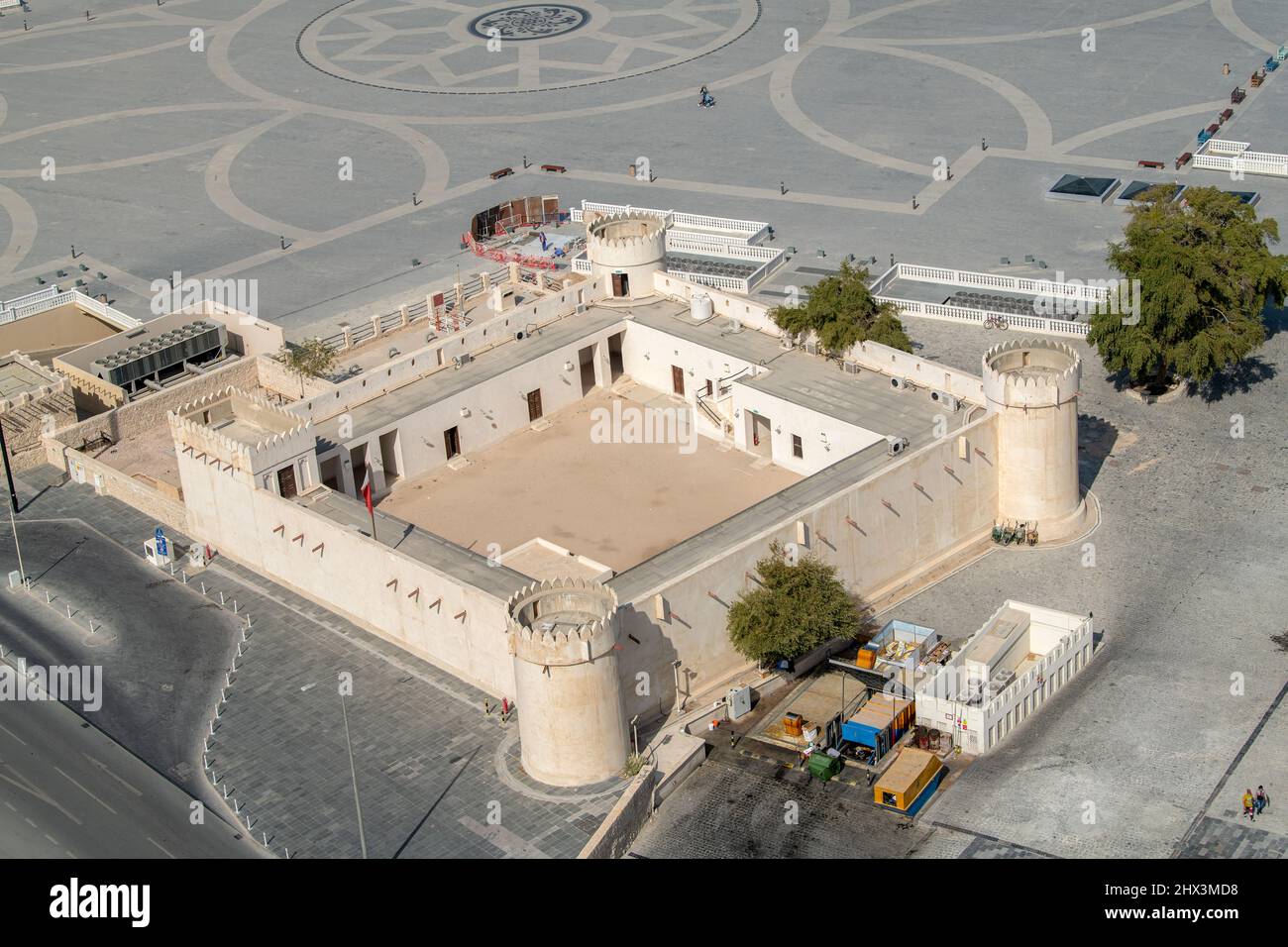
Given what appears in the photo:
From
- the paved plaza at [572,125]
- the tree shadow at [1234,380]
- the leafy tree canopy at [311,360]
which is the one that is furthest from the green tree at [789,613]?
the paved plaza at [572,125]

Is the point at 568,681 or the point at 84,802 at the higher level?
the point at 568,681

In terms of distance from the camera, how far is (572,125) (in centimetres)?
13638

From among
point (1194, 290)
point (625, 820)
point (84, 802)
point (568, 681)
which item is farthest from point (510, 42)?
point (625, 820)

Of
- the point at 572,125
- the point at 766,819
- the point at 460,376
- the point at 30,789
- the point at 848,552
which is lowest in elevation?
the point at 766,819

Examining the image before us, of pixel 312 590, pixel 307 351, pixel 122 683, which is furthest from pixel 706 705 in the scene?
pixel 307 351

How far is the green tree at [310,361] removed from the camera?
94062 millimetres

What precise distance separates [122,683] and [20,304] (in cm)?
4312

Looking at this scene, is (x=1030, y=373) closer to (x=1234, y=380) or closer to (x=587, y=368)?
(x=1234, y=380)

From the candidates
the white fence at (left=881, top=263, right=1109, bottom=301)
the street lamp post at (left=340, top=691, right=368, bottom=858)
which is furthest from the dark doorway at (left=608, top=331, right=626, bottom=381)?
the street lamp post at (left=340, top=691, right=368, bottom=858)

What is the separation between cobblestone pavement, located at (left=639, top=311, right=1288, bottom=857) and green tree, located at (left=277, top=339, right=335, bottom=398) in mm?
32052

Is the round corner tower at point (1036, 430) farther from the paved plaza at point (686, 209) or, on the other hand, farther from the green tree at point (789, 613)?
the green tree at point (789, 613)

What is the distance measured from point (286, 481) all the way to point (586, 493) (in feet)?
44.2

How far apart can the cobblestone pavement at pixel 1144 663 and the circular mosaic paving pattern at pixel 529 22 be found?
73582 millimetres
